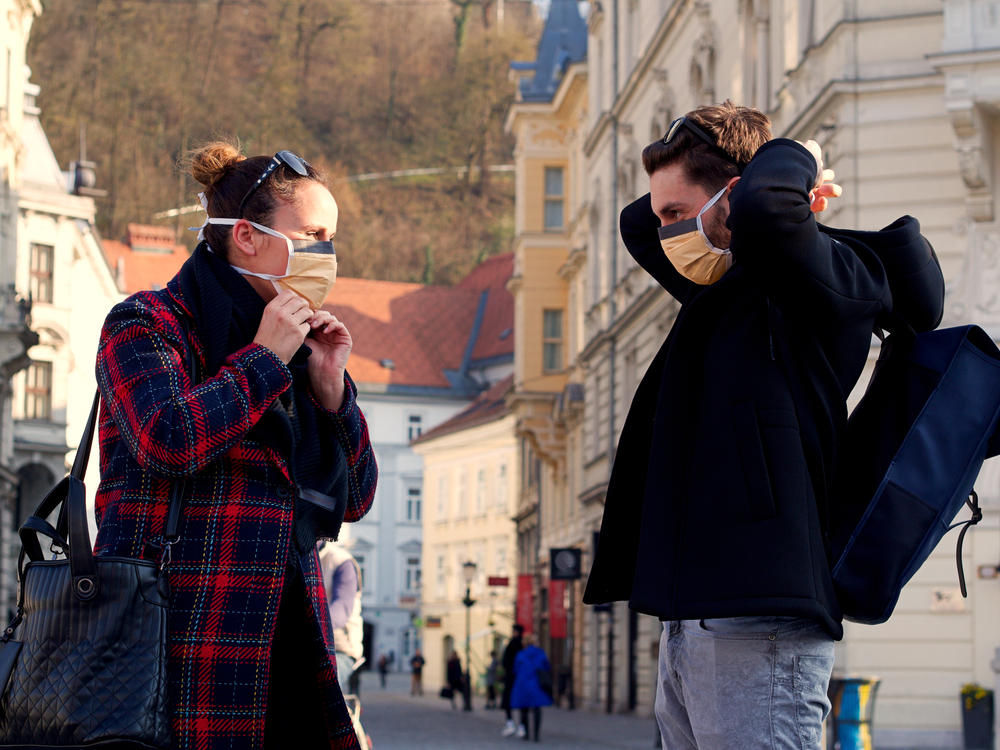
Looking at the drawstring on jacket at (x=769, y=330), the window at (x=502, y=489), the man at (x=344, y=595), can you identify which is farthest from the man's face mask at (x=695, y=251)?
the window at (x=502, y=489)

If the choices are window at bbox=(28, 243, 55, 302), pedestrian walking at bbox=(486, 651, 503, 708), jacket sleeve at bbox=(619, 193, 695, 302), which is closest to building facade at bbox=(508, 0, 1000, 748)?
pedestrian walking at bbox=(486, 651, 503, 708)

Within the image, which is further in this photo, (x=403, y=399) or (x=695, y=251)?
(x=403, y=399)

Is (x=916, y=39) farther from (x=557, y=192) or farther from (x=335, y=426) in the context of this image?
(x=557, y=192)

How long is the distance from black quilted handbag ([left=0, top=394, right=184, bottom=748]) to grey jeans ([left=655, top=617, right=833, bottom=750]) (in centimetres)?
111

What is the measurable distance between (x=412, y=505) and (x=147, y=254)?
18.1 meters

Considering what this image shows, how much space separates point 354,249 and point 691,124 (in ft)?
289

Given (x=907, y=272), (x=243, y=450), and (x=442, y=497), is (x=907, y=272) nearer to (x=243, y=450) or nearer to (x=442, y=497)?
(x=243, y=450)

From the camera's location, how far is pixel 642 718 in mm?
28609

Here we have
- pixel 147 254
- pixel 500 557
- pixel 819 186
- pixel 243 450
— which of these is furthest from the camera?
pixel 147 254

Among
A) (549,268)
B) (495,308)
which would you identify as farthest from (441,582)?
(549,268)

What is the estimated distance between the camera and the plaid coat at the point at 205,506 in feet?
10.2

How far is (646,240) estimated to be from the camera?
3955mm

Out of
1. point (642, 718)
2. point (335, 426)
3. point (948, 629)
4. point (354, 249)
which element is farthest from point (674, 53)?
point (354, 249)

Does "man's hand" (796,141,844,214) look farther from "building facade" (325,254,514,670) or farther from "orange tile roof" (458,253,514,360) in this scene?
"orange tile roof" (458,253,514,360)
